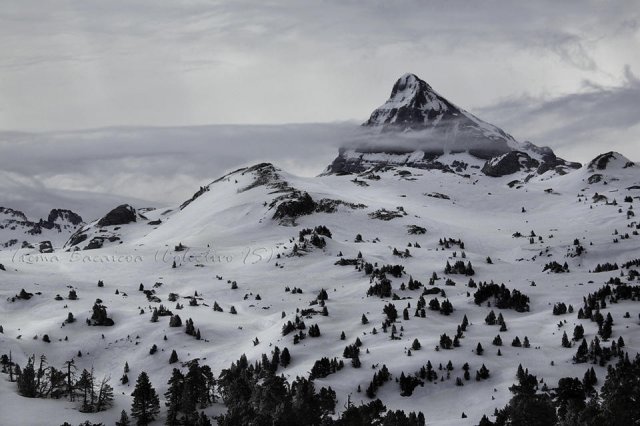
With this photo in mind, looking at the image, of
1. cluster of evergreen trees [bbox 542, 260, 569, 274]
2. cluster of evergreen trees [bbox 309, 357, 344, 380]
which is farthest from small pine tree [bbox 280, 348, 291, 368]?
cluster of evergreen trees [bbox 542, 260, 569, 274]

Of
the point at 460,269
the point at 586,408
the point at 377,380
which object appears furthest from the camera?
the point at 460,269

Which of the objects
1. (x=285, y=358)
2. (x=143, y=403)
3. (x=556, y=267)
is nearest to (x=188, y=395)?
(x=143, y=403)

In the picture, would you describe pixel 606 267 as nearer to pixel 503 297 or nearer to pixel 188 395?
pixel 503 297

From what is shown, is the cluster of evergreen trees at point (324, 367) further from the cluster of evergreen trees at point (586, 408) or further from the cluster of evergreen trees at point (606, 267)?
the cluster of evergreen trees at point (606, 267)

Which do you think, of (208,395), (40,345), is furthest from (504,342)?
(40,345)

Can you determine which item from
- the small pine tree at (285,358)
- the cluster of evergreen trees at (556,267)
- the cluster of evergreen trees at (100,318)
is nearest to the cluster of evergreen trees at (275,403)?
the small pine tree at (285,358)

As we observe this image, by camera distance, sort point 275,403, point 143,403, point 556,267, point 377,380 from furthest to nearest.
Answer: point 556,267 → point 377,380 → point 143,403 → point 275,403

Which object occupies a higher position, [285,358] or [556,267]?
[556,267]

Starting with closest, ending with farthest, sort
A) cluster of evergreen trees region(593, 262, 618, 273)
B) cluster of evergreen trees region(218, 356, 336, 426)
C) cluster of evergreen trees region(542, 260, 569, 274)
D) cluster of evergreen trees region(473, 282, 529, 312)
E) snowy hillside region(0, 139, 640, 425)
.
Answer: cluster of evergreen trees region(218, 356, 336, 426)
snowy hillside region(0, 139, 640, 425)
cluster of evergreen trees region(473, 282, 529, 312)
cluster of evergreen trees region(593, 262, 618, 273)
cluster of evergreen trees region(542, 260, 569, 274)

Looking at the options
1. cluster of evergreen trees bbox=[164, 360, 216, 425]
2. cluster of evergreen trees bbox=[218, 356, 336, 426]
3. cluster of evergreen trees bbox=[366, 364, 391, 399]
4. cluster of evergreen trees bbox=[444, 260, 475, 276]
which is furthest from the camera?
cluster of evergreen trees bbox=[444, 260, 475, 276]

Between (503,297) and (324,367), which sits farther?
(503,297)

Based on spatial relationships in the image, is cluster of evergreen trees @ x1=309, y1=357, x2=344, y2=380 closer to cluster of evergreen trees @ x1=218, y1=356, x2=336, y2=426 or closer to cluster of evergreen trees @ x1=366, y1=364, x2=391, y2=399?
cluster of evergreen trees @ x1=366, y1=364, x2=391, y2=399
